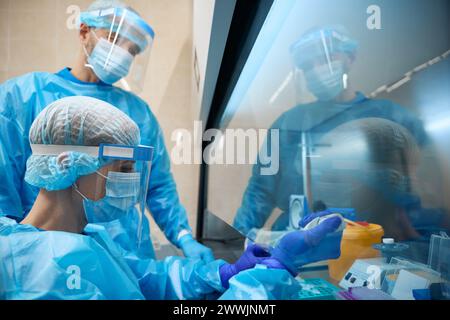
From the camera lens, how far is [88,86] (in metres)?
1.11

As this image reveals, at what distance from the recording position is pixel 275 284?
0.48 meters

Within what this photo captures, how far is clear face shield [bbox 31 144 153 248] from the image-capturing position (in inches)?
24.1

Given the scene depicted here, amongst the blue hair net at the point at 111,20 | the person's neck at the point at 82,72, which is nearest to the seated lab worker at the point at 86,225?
the blue hair net at the point at 111,20

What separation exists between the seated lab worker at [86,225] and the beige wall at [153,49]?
0.74m

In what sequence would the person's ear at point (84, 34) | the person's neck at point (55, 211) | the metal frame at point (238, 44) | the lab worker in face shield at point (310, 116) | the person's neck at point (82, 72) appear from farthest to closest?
1. the person's neck at point (82, 72)
2. the person's ear at point (84, 34)
3. the metal frame at point (238, 44)
4. the person's neck at point (55, 211)
5. the lab worker in face shield at point (310, 116)

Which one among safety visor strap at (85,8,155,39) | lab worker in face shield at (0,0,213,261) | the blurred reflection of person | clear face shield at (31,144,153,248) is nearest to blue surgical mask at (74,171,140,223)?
clear face shield at (31,144,153,248)

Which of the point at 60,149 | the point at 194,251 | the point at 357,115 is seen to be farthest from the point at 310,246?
the point at 194,251

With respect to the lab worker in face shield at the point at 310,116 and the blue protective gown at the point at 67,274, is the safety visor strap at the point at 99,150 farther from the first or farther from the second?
the lab worker in face shield at the point at 310,116

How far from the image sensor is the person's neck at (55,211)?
64 centimetres

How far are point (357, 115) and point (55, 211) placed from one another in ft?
2.56

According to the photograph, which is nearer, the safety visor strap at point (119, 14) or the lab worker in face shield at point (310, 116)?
the lab worker in face shield at point (310, 116)

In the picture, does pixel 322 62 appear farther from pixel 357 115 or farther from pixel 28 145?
pixel 28 145

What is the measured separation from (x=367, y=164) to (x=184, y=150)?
147 centimetres
